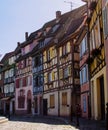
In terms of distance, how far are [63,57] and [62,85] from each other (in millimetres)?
3136

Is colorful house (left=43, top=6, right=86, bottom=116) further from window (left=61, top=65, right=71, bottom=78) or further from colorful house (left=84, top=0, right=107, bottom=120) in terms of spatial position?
colorful house (left=84, top=0, right=107, bottom=120)

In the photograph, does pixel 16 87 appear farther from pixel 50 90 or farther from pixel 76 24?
pixel 76 24

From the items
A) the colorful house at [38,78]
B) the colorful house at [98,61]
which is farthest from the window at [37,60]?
the colorful house at [98,61]

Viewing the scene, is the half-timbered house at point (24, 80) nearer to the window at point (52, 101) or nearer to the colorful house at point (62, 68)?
the colorful house at point (62, 68)

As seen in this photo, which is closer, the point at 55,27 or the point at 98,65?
the point at 98,65

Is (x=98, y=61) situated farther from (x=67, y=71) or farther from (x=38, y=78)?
(x=38, y=78)

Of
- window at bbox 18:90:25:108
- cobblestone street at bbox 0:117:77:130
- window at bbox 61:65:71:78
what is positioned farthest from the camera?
window at bbox 18:90:25:108

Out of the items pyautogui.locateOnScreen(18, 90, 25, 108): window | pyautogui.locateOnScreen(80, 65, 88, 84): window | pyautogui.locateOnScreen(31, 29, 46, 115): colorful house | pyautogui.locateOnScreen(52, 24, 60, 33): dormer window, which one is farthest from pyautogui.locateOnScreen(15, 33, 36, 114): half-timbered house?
pyautogui.locateOnScreen(80, 65, 88, 84): window

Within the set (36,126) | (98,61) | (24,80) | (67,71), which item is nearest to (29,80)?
(24,80)

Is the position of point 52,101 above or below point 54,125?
above

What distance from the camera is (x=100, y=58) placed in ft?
71.9

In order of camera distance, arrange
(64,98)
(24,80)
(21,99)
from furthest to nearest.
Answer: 1. (21,99)
2. (24,80)
3. (64,98)

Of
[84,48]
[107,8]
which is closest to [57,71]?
[84,48]

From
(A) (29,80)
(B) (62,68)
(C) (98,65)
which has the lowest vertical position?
(C) (98,65)
